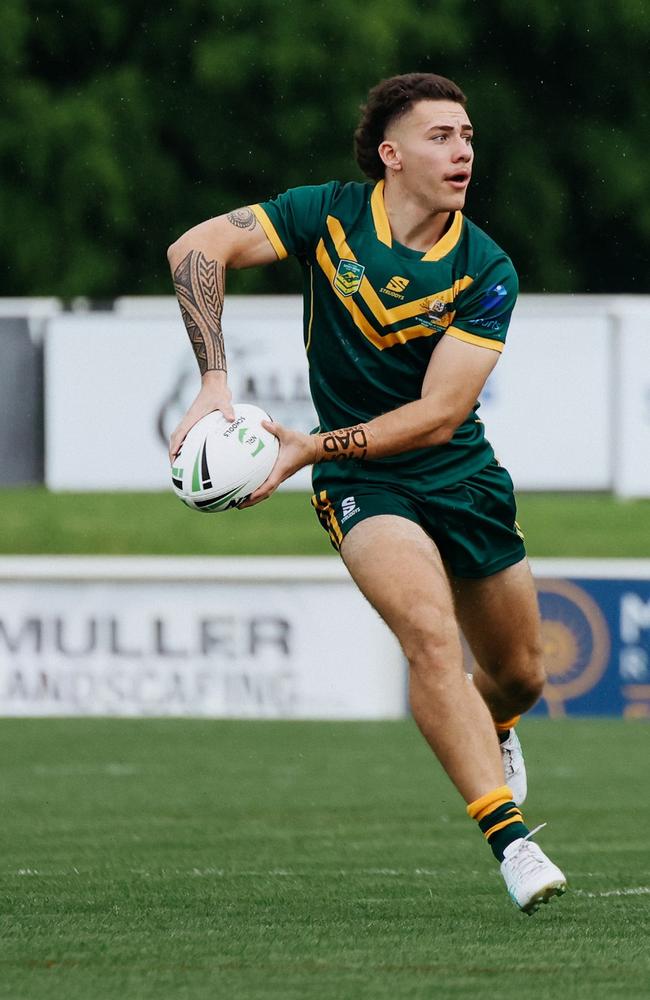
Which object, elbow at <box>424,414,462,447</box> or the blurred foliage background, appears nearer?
elbow at <box>424,414,462,447</box>

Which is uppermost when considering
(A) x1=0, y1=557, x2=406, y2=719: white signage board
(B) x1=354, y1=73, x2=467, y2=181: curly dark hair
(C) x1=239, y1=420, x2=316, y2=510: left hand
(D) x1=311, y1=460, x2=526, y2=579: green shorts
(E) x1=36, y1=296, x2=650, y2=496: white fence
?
(B) x1=354, y1=73, x2=467, y2=181: curly dark hair

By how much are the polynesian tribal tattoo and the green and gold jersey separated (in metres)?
0.22

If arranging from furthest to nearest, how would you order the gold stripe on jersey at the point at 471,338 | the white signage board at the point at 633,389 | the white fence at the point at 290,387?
the white fence at the point at 290,387 < the white signage board at the point at 633,389 < the gold stripe on jersey at the point at 471,338

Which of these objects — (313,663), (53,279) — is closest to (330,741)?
(313,663)

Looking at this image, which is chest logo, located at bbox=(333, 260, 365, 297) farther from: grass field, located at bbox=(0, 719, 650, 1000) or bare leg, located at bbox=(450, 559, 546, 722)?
grass field, located at bbox=(0, 719, 650, 1000)

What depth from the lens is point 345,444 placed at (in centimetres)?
612

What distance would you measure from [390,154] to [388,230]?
0.75 feet

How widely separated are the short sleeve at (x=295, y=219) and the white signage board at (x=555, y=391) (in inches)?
422

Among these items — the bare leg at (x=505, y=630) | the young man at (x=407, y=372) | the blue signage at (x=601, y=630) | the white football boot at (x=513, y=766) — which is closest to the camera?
the young man at (x=407, y=372)

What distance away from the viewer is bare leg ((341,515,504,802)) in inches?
233

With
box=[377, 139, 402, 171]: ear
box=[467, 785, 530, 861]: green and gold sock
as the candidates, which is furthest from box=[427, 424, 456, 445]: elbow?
box=[467, 785, 530, 861]: green and gold sock

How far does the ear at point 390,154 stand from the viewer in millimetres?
6371

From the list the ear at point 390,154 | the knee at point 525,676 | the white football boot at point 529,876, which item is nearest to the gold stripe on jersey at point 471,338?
the ear at point 390,154

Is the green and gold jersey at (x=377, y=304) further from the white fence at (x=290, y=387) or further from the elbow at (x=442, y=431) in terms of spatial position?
the white fence at (x=290, y=387)
